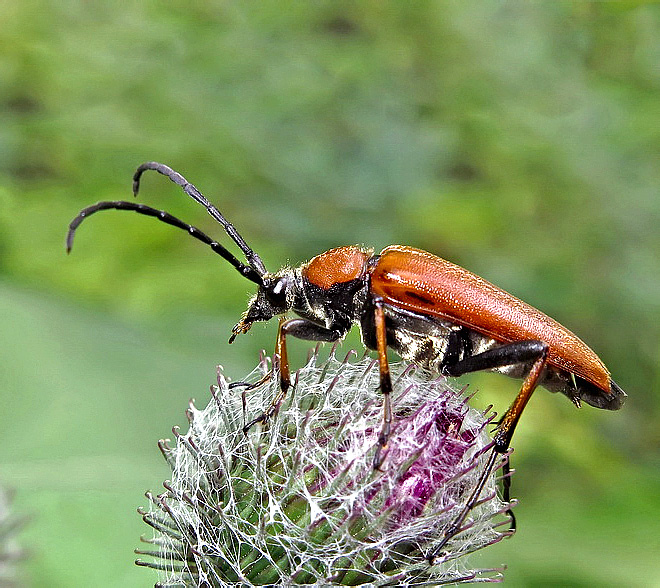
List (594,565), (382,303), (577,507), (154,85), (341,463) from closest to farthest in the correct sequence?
1. (341,463)
2. (382,303)
3. (594,565)
4. (577,507)
5. (154,85)

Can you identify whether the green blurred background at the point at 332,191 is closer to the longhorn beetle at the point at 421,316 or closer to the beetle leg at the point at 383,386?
the longhorn beetle at the point at 421,316

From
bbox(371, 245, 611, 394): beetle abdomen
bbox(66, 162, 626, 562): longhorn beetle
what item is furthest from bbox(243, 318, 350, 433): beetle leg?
bbox(371, 245, 611, 394): beetle abdomen

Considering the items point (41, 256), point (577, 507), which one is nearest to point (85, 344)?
point (41, 256)

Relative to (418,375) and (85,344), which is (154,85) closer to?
(85,344)

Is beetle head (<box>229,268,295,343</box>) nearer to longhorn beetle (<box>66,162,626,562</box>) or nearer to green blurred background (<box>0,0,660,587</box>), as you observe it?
longhorn beetle (<box>66,162,626,562</box>)

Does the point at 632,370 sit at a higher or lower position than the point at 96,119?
lower

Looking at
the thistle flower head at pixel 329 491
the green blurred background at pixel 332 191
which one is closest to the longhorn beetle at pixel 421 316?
the thistle flower head at pixel 329 491
